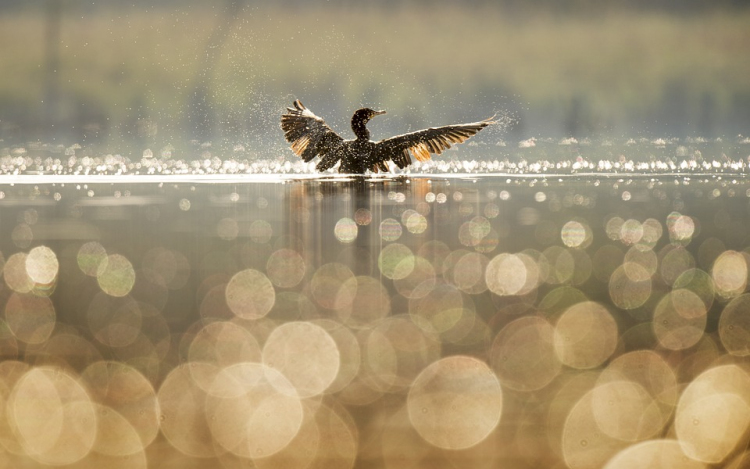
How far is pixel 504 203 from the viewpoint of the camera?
21.3 m

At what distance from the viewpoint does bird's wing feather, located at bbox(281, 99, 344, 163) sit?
28812mm

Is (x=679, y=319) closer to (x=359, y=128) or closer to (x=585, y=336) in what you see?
(x=585, y=336)

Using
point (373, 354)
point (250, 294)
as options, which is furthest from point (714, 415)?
point (250, 294)

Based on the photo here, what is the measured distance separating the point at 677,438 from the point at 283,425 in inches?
71.4

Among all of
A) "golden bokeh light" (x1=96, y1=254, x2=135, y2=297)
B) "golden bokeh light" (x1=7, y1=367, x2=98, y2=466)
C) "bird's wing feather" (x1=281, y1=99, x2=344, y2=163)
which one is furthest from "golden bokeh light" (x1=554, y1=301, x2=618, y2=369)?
"bird's wing feather" (x1=281, y1=99, x2=344, y2=163)

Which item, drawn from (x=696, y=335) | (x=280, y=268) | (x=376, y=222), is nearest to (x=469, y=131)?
(x=376, y=222)

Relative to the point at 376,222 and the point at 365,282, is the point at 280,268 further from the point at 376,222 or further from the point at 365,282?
the point at 376,222

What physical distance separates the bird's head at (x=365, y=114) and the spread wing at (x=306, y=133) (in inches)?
103

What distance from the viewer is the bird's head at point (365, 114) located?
3173 cm

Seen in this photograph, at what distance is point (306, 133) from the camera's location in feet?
94.6

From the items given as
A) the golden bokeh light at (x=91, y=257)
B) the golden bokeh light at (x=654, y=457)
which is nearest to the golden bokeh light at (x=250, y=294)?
the golden bokeh light at (x=91, y=257)

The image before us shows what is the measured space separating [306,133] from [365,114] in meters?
3.79

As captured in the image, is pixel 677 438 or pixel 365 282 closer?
pixel 677 438

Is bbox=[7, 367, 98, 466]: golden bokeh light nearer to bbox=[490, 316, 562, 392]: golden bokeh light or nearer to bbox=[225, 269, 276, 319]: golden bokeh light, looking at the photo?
bbox=[225, 269, 276, 319]: golden bokeh light
